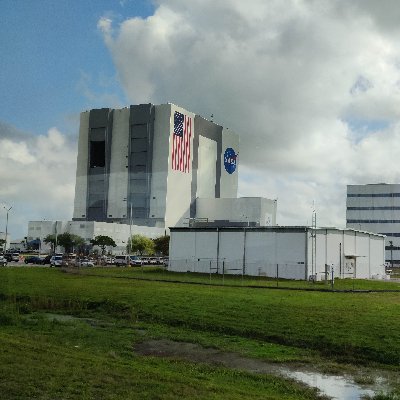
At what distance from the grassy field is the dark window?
12544 cm

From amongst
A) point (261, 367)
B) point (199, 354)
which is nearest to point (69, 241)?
point (199, 354)

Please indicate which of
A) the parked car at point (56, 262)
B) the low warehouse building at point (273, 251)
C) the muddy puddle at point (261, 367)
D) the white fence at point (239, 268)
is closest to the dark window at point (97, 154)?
the parked car at point (56, 262)

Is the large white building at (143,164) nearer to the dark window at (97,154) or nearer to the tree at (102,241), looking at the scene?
the dark window at (97,154)

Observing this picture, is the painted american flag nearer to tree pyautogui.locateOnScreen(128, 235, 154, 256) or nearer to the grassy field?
tree pyautogui.locateOnScreen(128, 235, 154, 256)

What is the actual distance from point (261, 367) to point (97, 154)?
15572 cm

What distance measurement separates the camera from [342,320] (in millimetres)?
26812

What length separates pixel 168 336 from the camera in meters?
24.3

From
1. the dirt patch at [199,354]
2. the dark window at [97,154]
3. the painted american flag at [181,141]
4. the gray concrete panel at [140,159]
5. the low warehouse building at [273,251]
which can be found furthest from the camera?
the dark window at [97,154]

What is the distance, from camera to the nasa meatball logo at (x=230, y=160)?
186 meters

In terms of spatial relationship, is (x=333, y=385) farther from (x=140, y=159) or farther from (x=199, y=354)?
(x=140, y=159)

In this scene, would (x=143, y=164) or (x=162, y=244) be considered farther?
(x=143, y=164)

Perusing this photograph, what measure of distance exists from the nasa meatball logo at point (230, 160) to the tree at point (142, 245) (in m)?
55.3

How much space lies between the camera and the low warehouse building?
6994 cm

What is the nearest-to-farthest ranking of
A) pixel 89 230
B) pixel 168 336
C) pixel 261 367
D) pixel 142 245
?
pixel 261 367
pixel 168 336
pixel 142 245
pixel 89 230
